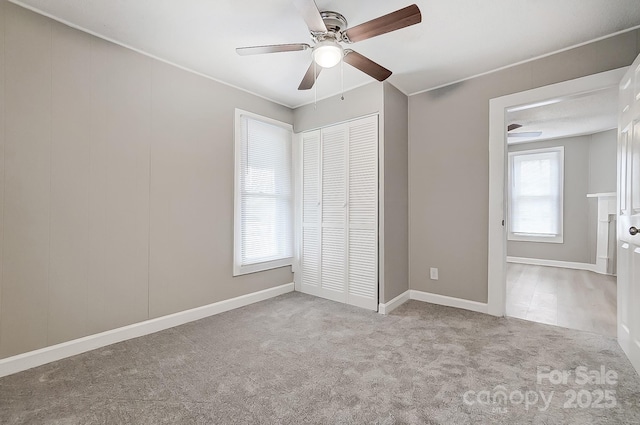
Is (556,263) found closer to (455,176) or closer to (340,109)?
(455,176)

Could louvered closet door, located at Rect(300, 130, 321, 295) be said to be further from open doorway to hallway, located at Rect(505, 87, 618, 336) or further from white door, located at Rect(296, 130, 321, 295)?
open doorway to hallway, located at Rect(505, 87, 618, 336)

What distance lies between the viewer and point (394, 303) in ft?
10.4

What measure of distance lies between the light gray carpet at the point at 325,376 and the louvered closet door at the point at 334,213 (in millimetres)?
739

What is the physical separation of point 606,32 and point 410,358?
2988 mm

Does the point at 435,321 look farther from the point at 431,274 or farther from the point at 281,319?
the point at 281,319

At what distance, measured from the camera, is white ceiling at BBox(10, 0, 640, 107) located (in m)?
1.98

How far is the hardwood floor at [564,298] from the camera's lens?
279 cm

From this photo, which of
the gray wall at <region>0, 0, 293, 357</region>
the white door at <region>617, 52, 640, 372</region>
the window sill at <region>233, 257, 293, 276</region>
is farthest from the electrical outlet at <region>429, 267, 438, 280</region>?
the gray wall at <region>0, 0, 293, 357</region>

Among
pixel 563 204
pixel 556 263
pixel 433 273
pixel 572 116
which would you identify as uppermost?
pixel 572 116

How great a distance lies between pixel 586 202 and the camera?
5172 millimetres

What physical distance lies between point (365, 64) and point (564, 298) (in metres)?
3.67

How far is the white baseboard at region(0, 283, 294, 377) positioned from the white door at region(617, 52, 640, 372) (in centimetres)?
326

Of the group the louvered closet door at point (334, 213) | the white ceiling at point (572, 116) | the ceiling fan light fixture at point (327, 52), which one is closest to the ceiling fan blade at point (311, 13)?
the ceiling fan light fixture at point (327, 52)

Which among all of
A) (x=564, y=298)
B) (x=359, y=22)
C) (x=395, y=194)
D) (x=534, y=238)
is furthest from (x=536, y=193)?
(x=359, y=22)
